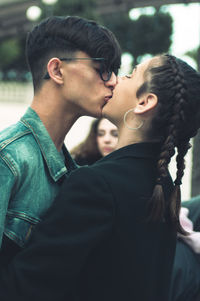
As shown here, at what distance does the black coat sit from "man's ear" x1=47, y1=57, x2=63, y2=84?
23.6 inches

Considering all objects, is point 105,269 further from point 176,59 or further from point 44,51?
point 44,51

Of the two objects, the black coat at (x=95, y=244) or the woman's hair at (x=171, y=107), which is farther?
the woman's hair at (x=171, y=107)

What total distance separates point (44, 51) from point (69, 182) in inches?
34.8

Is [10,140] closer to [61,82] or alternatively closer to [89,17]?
[61,82]

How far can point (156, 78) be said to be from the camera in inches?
71.4

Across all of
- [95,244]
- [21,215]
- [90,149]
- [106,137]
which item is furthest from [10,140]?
[90,149]

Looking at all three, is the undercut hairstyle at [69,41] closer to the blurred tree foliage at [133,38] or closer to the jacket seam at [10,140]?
the jacket seam at [10,140]

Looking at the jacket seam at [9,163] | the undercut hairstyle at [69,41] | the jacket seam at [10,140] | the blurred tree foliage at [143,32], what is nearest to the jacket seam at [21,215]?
the jacket seam at [9,163]

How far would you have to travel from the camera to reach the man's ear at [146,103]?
177 cm

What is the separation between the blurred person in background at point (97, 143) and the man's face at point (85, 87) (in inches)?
124

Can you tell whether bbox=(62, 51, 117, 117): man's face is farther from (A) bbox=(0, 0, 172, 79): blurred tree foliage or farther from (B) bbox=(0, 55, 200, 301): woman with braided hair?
(A) bbox=(0, 0, 172, 79): blurred tree foliage

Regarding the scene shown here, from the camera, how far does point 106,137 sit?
5418 mm

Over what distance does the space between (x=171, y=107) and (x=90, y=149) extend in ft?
12.4

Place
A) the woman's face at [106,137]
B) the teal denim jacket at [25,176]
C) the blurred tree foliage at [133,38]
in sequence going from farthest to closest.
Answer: the blurred tree foliage at [133,38], the woman's face at [106,137], the teal denim jacket at [25,176]
